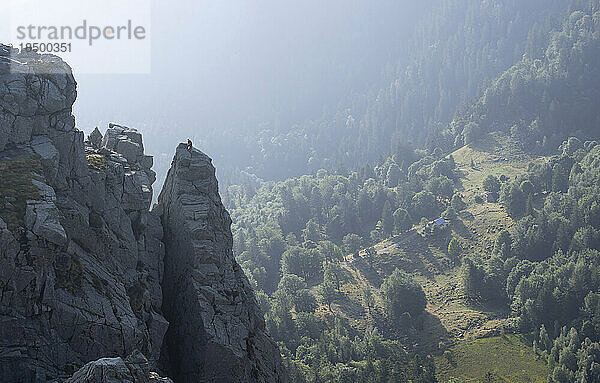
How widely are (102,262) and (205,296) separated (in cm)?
659

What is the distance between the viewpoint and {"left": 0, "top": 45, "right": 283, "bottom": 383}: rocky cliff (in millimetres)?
24266

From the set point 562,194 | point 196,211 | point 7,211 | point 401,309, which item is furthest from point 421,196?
point 7,211

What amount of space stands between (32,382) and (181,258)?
1366 cm

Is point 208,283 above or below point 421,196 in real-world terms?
below

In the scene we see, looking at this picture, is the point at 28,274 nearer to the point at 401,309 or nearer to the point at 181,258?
the point at 181,258

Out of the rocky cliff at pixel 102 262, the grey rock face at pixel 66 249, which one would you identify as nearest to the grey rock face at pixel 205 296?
the rocky cliff at pixel 102 262

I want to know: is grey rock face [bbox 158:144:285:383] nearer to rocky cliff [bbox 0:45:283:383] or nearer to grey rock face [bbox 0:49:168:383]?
rocky cliff [bbox 0:45:283:383]

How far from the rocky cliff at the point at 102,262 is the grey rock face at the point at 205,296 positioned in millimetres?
84

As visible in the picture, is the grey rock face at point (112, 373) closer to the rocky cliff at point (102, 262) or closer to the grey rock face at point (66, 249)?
the rocky cliff at point (102, 262)

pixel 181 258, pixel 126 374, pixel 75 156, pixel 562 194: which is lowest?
pixel 126 374

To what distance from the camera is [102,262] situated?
30.6m

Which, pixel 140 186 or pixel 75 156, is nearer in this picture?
pixel 75 156

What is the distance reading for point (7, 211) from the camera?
2597cm

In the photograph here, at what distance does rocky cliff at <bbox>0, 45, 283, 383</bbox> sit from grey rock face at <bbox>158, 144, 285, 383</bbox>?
3.3 inches
